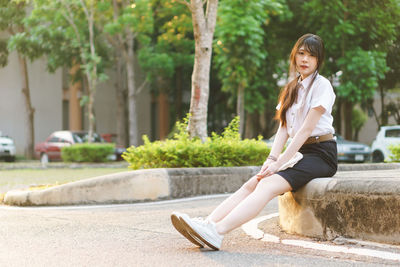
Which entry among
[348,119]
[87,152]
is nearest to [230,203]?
[87,152]

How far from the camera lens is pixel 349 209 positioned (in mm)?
4527

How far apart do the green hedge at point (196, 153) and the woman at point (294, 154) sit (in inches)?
158

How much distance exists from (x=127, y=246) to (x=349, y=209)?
181 cm

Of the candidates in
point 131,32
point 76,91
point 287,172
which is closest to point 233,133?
point 287,172

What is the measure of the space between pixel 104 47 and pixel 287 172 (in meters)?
23.9

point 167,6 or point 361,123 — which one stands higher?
point 167,6

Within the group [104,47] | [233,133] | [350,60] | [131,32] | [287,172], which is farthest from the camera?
[104,47]

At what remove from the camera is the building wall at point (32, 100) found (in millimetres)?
30109

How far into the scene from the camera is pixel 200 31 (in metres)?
10.1

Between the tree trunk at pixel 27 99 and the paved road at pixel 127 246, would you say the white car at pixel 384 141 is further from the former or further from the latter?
the tree trunk at pixel 27 99

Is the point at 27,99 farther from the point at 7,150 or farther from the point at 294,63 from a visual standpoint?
the point at 294,63

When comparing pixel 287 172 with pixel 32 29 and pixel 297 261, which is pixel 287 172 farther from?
pixel 32 29

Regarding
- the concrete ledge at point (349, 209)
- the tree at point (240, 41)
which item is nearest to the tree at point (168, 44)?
the tree at point (240, 41)

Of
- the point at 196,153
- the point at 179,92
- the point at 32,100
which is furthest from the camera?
the point at 179,92
